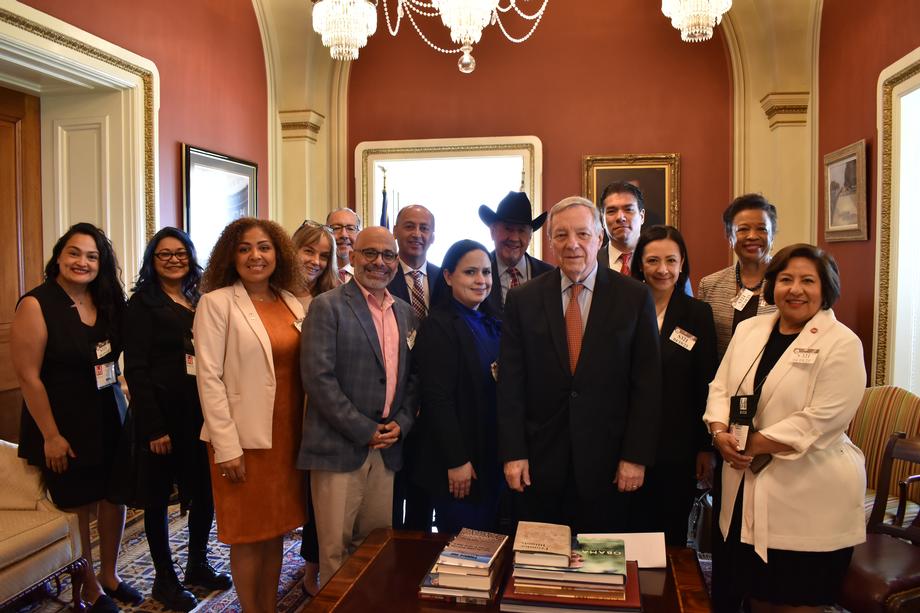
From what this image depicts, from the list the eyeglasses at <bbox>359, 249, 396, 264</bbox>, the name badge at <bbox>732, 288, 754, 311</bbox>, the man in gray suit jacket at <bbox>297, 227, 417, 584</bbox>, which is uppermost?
the eyeglasses at <bbox>359, 249, 396, 264</bbox>

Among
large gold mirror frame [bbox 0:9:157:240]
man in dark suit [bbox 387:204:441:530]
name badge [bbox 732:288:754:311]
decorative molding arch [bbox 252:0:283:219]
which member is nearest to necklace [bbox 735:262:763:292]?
name badge [bbox 732:288:754:311]

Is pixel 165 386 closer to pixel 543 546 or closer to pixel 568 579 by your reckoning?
pixel 543 546

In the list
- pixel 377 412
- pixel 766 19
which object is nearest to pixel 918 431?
pixel 377 412

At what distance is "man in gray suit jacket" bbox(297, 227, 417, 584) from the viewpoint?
2.47 meters

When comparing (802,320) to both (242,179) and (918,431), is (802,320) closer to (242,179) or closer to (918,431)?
(918,431)

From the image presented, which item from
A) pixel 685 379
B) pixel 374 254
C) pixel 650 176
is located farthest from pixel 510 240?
pixel 650 176

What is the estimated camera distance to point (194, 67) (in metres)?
4.57

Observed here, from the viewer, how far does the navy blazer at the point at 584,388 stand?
228 cm

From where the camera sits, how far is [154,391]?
9.28 feet

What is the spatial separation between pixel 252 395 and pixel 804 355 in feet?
6.14

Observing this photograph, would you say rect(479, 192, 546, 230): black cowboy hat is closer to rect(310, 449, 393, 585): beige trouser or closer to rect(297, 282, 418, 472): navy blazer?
rect(297, 282, 418, 472): navy blazer

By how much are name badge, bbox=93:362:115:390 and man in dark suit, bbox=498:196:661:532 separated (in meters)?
1.70

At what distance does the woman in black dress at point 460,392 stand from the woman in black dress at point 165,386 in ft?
3.41

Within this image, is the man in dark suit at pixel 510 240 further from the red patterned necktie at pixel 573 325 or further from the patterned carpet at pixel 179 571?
the patterned carpet at pixel 179 571
